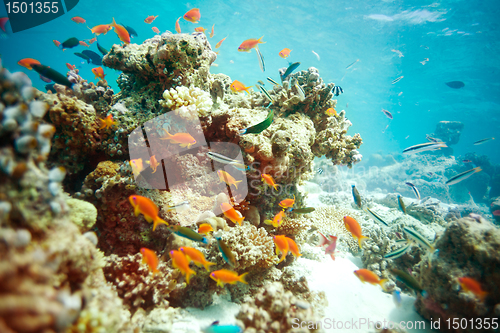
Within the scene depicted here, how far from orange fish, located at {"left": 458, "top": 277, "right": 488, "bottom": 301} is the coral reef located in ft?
0.30

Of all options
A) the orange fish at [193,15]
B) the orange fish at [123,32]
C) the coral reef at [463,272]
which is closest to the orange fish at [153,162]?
the orange fish at [123,32]

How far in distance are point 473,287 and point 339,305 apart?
1813 millimetres

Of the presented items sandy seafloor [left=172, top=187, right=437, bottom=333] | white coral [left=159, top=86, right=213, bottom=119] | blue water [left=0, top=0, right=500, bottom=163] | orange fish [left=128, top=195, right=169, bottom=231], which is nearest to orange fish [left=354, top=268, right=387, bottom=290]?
sandy seafloor [left=172, top=187, right=437, bottom=333]

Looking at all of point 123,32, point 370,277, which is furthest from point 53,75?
point 370,277

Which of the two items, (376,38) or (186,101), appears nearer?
(186,101)

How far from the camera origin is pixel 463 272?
8.76 ft

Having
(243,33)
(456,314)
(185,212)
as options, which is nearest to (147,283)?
(185,212)

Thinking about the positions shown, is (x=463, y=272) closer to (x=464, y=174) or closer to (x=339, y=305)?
(x=339, y=305)

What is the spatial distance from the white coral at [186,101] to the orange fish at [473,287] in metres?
4.70

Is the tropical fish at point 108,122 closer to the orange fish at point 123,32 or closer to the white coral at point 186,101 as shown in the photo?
the white coral at point 186,101

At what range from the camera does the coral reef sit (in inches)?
97.3

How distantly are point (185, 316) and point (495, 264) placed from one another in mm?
4425

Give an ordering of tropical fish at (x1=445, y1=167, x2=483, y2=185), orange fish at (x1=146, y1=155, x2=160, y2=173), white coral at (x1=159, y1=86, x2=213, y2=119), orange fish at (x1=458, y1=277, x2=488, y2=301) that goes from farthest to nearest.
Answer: tropical fish at (x1=445, y1=167, x2=483, y2=185) → white coral at (x1=159, y1=86, x2=213, y2=119) → orange fish at (x1=146, y1=155, x2=160, y2=173) → orange fish at (x1=458, y1=277, x2=488, y2=301)

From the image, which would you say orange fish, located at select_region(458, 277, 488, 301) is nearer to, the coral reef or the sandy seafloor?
the coral reef
